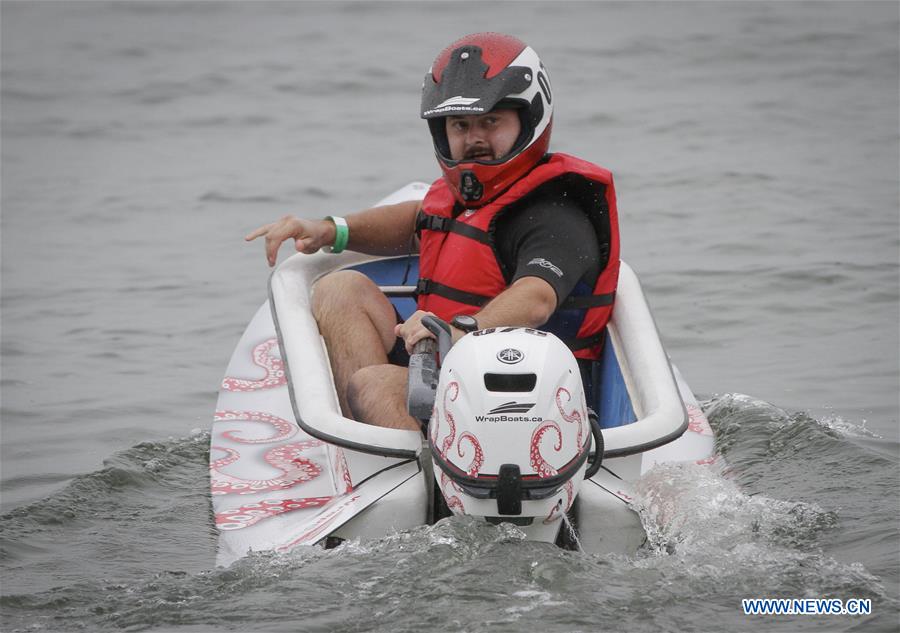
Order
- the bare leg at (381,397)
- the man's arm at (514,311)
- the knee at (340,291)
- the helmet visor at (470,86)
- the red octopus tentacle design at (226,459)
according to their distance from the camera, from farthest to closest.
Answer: the red octopus tentacle design at (226,459), the knee at (340,291), the helmet visor at (470,86), the bare leg at (381,397), the man's arm at (514,311)

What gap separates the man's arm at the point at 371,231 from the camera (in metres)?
4.95

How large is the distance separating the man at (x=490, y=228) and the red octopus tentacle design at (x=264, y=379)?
0.86 m

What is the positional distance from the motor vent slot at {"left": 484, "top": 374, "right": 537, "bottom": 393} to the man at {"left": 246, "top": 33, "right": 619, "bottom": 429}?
66 cm

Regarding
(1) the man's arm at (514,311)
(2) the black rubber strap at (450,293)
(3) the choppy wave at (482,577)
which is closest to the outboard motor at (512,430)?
(3) the choppy wave at (482,577)

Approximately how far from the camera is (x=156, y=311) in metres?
7.95

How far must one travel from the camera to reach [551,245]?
13.6 ft

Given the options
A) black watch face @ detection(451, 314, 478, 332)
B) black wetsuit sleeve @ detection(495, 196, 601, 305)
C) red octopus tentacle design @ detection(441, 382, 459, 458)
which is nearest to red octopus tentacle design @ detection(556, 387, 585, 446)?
red octopus tentacle design @ detection(441, 382, 459, 458)

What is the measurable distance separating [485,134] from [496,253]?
15.2 inches

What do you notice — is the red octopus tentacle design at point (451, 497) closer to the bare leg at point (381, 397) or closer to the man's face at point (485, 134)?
the bare leg at point (381, 397)

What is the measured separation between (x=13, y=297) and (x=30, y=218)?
6.03 ft

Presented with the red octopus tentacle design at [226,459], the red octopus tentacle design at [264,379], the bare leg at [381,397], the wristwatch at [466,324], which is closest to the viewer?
the wristwatch at [466,324]

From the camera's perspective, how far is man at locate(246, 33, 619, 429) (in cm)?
419

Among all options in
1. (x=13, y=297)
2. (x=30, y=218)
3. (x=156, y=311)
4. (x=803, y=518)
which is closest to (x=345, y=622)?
(x=803, y=518)

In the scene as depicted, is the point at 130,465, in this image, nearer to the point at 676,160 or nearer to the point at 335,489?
the point at 335,489
